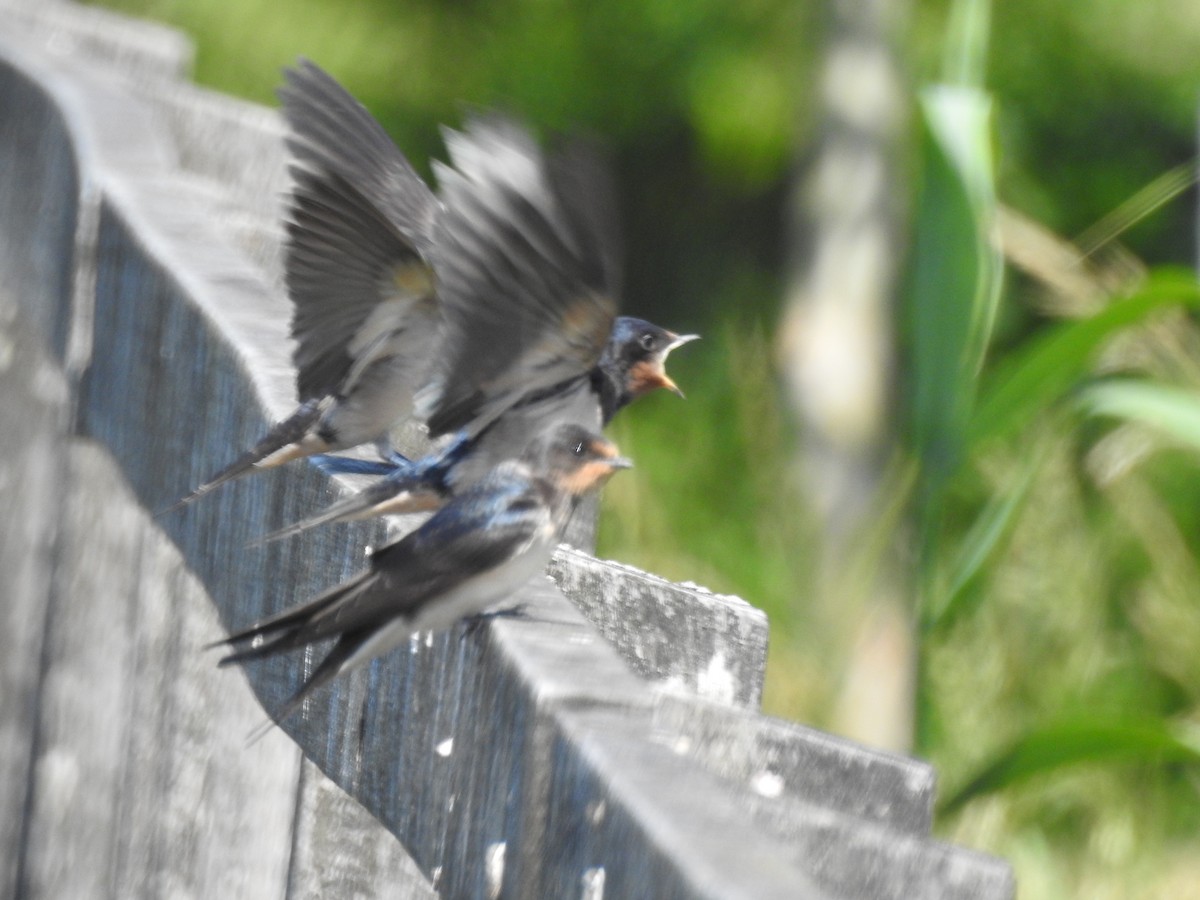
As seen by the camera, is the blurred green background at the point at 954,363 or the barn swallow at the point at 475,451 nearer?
the barn swallow at the point at 475,451

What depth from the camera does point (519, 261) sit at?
6.49 feet

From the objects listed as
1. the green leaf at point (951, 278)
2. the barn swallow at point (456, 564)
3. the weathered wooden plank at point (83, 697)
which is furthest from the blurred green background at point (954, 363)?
the weathered wooden plank at point (83, 697)

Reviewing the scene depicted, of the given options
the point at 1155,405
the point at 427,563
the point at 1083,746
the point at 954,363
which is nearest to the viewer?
the point at 427,563

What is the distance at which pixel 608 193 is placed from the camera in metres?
1.86

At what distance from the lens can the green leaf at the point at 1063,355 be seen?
331 centimetres

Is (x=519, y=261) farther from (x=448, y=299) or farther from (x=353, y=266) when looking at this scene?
(x=353, y=266)

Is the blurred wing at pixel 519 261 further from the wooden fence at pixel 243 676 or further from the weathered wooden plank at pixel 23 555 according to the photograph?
the weathered wooden plank at pixel 23 555

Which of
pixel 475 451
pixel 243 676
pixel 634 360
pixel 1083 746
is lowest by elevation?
pixel 1083 746

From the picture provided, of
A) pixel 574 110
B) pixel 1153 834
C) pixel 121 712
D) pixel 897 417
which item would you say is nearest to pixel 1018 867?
pixel 1153 834

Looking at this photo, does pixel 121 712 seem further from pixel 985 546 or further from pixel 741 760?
pixel 985 546

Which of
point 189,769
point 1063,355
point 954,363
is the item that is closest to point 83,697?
point 189,769

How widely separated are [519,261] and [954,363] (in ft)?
5.77

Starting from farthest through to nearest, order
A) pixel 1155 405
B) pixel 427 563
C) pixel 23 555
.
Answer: pixel 1155 405 → pixel 23 555 → pixel 427 563

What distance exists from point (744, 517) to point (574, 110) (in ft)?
11.8
